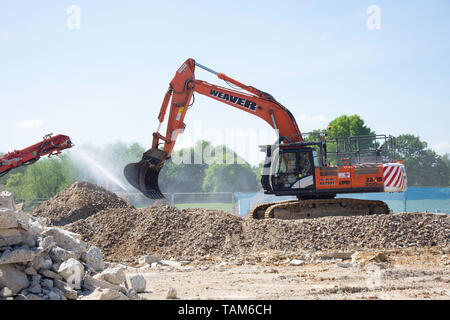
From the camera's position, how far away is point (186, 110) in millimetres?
16656

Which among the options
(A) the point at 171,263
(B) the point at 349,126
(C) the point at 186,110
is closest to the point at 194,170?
(B) the point at 349,126

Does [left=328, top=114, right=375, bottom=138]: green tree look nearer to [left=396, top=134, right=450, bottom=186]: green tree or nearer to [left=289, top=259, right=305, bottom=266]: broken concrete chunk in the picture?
[left=396, top=134, right=450, bottom=186]: green tree

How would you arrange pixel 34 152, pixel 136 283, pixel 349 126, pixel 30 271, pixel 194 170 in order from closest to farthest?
pixel 30 271
pixel 136 283
pixel 34 152
pixel 349 126
pixel 194 170

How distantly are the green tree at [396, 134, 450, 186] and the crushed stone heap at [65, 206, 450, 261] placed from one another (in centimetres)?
4949

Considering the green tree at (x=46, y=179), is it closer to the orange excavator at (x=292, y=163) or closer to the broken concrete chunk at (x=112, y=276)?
the orange excavator at (x=292, y=163)

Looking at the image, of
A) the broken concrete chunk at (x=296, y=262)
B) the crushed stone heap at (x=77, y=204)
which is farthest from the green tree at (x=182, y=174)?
the broken concrete chunk at (x=296, y=262)

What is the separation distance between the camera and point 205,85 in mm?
16672

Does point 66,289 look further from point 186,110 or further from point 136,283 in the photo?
point 186,110

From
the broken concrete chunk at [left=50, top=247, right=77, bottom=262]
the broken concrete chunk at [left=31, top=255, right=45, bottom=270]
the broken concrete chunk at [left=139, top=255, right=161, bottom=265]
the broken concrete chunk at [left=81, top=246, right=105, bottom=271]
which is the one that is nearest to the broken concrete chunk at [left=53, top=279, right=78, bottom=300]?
the broken concrete chunk at [left=31, top=255, right=45, bottom=270]

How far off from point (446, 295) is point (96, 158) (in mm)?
46998

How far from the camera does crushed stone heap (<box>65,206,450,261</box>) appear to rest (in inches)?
508

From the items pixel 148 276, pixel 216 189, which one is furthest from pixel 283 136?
pixel 216 189

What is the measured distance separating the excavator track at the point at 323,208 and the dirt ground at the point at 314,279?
12.8ft

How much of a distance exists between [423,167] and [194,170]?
31.6m
